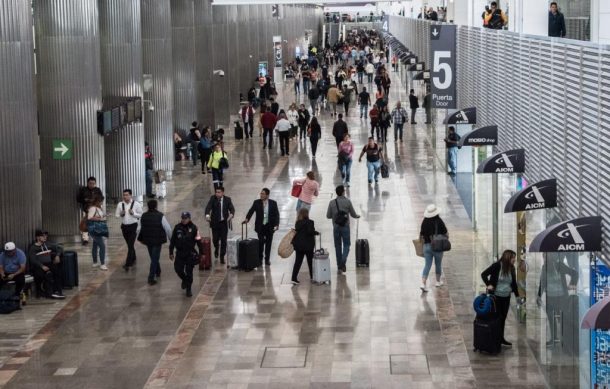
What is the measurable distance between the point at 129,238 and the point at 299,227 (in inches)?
134

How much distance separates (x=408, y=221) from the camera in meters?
26.3

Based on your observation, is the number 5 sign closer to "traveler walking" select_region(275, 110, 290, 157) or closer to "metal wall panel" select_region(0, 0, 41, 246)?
"metal wall panel" select_region(0, 0, 41, 246)

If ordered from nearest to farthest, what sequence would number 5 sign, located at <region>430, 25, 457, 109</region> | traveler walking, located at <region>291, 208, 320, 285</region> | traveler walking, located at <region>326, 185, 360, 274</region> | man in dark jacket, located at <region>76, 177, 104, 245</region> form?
traveler walking, located at <region>291, 208, 320, 285</region>
traveler walking, located at <region>326, 185, 360, 274</region>
man in dark jacket, located at <region>76, 177, 104, 245</region>
number 5 sign, located at <region>430, 25, 457, 109</region>

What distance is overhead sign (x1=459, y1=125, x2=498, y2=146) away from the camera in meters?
20.1

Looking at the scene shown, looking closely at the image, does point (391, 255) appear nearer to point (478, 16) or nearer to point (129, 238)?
point (129, 238)

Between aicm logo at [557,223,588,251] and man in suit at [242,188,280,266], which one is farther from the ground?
aicm logo at [557,223,588,251]

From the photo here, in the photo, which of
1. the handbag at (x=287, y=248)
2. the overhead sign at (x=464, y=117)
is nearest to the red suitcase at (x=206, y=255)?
the handbag at (x=287, y=248)

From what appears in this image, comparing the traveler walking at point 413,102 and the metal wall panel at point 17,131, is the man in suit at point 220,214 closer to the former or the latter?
the metal wall panel at point 17,131

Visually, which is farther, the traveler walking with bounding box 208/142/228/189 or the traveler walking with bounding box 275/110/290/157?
the traveler walking with bounding box 275/110/290/157

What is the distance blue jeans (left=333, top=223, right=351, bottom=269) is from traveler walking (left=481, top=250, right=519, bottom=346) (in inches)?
200

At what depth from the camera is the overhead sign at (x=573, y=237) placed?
12.1 metres

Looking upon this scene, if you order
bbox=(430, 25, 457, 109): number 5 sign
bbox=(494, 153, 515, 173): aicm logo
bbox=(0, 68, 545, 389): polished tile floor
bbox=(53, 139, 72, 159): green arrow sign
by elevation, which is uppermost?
bbox=(430, 25, 457, 109): number 5 sign

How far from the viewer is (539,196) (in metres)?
14.7

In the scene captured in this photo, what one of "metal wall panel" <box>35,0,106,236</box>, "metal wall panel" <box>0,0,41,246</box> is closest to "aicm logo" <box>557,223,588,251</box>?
"metal wall panel" <box>0,0,41,246</box>
